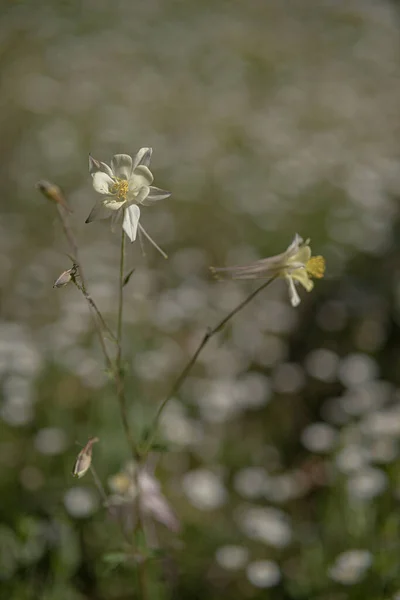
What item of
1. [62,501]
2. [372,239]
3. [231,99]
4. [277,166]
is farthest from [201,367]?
[231,99]

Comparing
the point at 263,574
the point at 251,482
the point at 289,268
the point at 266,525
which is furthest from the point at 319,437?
the point at 289,268

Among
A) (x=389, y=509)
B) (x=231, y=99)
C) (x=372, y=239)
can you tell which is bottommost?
(x=231, y=99)

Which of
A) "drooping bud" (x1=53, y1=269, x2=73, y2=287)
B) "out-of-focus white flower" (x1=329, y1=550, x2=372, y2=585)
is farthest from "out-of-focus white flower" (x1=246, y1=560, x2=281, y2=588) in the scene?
"drooping bud" (x1=53, y1=269, x2=73, y2=287)

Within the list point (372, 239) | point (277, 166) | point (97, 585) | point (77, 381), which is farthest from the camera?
point (277, 166)

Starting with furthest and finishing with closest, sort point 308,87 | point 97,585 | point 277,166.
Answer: point 308,87
point 277,166
point 97,585

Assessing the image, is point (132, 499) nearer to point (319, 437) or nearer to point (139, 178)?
point (139, 178)

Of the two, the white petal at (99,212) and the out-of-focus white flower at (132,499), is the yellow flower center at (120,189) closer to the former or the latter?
the white petal at (99,212)

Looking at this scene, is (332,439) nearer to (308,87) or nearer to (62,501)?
(62,501)

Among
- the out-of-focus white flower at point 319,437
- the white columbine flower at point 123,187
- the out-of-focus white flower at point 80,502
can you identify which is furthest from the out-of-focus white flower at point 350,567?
the white columbine flower at point 123,187
